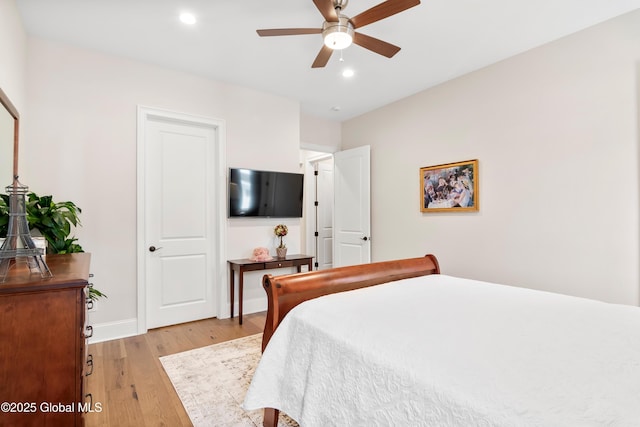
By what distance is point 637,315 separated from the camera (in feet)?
5.29

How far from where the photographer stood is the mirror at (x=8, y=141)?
206 cm

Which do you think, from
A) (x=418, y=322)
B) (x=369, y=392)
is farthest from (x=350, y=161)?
(x=369, y=392)

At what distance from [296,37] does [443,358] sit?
2.73 m

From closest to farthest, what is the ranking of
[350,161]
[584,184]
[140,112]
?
[584,184]
[140,112]
[350,161]

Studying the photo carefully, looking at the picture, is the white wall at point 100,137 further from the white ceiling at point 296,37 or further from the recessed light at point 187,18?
the recessed light at point 187,18

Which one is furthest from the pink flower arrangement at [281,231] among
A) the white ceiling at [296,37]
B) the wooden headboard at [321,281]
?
the wooden headboard at [321,281]

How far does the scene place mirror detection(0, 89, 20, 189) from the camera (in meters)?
2.06

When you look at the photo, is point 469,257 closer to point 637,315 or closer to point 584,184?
point 584,184

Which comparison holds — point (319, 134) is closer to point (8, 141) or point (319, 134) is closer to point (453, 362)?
point (8, 141)

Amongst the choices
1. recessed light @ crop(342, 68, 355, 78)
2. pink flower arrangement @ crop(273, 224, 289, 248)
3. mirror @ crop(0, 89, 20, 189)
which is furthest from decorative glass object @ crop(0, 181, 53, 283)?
recessed light @ crop(342, 68, 355, 78)

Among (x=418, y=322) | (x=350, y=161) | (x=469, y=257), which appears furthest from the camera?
(x=350, y=161)

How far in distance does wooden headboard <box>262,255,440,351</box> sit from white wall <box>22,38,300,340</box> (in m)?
2.14

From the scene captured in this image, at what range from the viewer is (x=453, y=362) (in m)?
1.08

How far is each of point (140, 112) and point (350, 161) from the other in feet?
9.50
